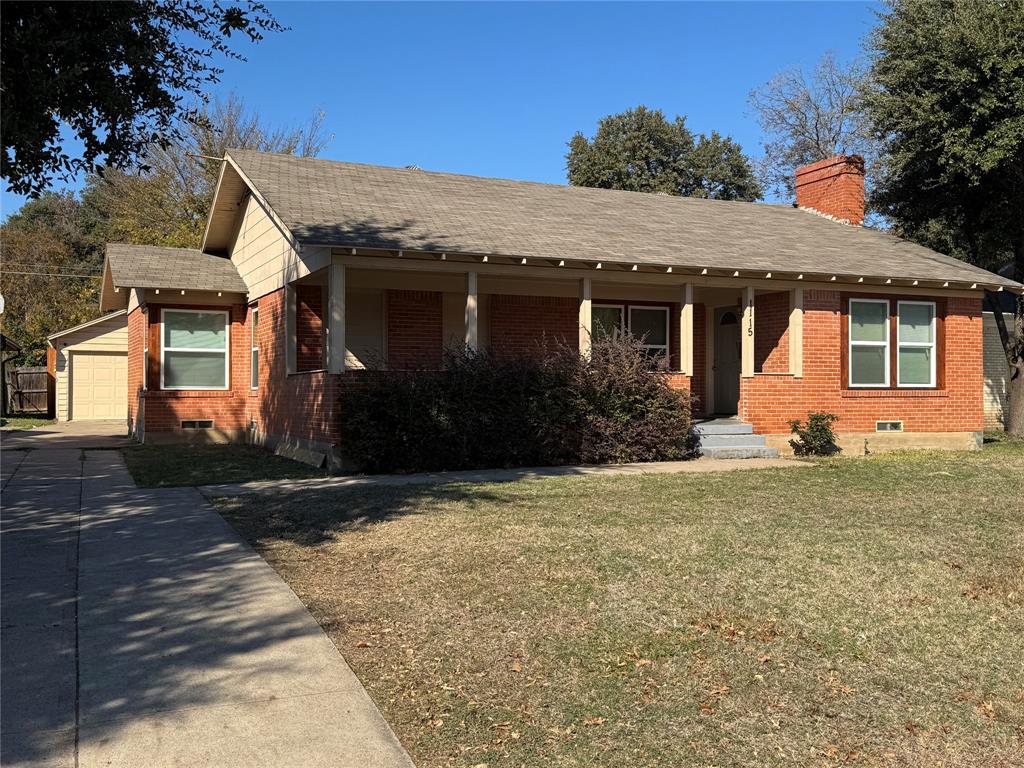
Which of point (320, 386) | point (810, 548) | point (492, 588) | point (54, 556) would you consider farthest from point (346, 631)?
point (320, 386)

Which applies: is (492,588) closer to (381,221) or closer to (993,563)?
(993,563)

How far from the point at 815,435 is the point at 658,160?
31.4 m

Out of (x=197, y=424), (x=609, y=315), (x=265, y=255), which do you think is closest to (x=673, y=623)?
A: (x=609, y=315)

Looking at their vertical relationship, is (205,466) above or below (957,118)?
below

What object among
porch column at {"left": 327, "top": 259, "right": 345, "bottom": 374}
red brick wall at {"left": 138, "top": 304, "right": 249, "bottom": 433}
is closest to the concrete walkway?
porch column at {"left": 327, "top": 259, "right": 345, "bottom": 374}

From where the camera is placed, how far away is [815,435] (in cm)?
1557

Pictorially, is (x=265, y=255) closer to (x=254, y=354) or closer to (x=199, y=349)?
(x=254, y=354)

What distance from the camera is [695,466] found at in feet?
44.2

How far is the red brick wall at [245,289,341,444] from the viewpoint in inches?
520

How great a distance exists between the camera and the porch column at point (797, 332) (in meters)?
16.0

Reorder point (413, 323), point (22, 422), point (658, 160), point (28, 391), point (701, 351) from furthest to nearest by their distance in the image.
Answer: point (658, 160) → point (28, 391) → point (22, 422) → point (701, 351) → point (413, 323)

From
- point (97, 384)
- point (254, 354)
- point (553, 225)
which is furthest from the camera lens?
point (97, 384)

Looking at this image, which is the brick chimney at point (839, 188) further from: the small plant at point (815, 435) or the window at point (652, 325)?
the small plant at point (815, 435)

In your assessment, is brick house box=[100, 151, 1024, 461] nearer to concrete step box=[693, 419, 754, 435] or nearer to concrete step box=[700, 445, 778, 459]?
concrete step box=[693, 419, 754, 435]
